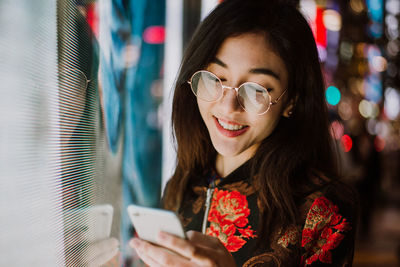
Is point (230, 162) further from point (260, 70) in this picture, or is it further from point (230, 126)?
point (260, 70)

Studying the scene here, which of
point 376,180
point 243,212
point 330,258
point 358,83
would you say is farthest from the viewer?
point 358,83

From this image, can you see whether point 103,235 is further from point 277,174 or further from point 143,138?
point 143,138

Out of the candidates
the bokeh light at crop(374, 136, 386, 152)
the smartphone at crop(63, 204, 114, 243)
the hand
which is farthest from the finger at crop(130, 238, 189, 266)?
the bokeh light at crop(374, 136, 386, 152)

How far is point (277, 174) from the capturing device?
1126 mm

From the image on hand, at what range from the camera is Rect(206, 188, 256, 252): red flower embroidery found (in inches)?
44.3

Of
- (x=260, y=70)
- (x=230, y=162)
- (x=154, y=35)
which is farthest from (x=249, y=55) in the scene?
(x=154, y=35)

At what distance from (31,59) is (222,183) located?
788 mm

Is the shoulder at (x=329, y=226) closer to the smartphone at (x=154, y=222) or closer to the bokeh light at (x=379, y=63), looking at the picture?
Answer: the smartphone at (x=154, y=222)

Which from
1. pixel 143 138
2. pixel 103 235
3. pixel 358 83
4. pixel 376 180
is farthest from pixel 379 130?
pixel 103 235

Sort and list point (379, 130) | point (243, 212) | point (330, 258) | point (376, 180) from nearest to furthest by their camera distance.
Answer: point (330, 258) < point (243, 212) < point (376, 180) < point (379, 130)

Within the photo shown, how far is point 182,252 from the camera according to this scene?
0.70 metres

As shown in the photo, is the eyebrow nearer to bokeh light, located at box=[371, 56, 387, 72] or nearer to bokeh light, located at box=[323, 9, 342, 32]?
bokeh light, located at box=[323, 9, 342, 32]

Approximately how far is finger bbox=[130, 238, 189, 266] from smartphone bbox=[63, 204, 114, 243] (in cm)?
12

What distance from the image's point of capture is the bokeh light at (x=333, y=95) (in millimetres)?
7429
